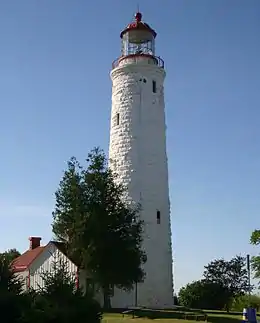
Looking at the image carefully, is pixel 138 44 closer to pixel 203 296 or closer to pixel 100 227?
pixel 100 227

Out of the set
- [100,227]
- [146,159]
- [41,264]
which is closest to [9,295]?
[100,227]

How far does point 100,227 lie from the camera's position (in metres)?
30.7

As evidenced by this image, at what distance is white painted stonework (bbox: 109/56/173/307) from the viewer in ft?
115

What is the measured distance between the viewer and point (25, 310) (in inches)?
684

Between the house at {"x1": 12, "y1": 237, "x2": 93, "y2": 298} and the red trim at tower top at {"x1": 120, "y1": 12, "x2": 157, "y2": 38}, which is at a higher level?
the red trim at tower top at {"x1": 120, "y1": 12, "x2": 157, "y2": 38}

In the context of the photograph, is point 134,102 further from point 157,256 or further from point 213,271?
point 213,271

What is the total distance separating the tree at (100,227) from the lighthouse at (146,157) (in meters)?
2.08

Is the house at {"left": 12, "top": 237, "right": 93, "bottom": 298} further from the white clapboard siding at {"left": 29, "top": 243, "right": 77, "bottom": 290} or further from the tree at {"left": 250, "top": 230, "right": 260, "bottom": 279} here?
the tree at {"left": 250, "top": 230, "right": 260, "bottom": 279}

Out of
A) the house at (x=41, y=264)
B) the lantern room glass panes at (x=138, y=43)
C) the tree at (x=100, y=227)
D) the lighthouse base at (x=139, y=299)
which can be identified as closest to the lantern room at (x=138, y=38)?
the lantern room glass panes at (x=138, y=43)

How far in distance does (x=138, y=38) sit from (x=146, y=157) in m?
8.69

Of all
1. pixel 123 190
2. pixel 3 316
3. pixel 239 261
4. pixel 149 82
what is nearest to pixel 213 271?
pixel 239 261

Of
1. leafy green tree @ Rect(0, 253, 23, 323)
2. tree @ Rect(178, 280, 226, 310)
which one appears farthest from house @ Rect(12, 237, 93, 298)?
leafy green tree @ Rect(0, 253, 23, 323)

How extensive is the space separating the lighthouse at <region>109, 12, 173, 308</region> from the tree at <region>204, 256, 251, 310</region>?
8.30 m

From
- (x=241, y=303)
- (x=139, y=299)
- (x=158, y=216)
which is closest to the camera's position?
(x=139, y=299)
